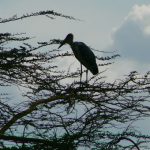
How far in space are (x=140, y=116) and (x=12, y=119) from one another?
1744 mm

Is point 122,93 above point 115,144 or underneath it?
above

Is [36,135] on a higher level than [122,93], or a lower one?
lower

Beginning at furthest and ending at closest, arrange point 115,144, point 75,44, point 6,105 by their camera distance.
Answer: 1. point 75,44
2. point 6,105
3. point 115,144

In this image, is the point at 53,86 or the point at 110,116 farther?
the point at 53,86

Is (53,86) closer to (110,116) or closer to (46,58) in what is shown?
(46,58)

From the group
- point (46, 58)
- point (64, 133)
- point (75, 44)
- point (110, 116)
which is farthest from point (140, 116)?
point (75, 44)

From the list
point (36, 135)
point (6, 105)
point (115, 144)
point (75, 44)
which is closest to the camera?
point (115, 144)

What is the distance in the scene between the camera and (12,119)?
7113 millimetres

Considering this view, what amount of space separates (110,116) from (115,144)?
1.55 feet

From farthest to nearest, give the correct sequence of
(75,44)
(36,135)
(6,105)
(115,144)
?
(75,44) → (6,105) → (36,135) → (115,144)

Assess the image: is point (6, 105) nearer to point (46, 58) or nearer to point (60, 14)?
point (46, 58)

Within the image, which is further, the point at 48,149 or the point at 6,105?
the point at 6,105

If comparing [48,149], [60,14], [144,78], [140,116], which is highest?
[60,14]

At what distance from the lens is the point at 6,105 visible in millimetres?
7277
